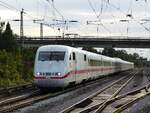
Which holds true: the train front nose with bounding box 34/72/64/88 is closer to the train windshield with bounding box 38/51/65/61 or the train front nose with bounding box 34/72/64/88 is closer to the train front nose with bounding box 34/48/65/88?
the train front nose with bounding box 34/48/65/88

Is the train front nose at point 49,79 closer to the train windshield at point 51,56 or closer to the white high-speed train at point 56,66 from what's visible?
the white high-speed train at point 56,66

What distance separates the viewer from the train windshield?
27.2m

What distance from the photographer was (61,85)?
26250mm

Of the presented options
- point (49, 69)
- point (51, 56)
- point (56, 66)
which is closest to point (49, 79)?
point (49, 69)

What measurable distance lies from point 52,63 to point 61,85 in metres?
1.46

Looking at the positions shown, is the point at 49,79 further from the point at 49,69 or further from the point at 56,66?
the point at 56,66

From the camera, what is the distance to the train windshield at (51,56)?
27203 millimetres

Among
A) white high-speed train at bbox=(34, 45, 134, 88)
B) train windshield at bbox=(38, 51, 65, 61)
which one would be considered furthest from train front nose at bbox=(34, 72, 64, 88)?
train windshield at bbox=(38, 51, 65, 61)

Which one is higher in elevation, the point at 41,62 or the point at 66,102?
the point at 41,62

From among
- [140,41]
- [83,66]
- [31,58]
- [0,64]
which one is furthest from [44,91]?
[140,41]

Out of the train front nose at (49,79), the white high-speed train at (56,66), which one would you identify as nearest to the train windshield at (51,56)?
the white high-speed train at (56,66)

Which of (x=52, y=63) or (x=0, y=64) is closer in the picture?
(x=52, y=63)

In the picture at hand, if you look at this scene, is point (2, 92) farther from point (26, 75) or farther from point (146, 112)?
point (26, 75)

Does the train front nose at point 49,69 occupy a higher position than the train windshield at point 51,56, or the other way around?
the train windshield at point 51,56
